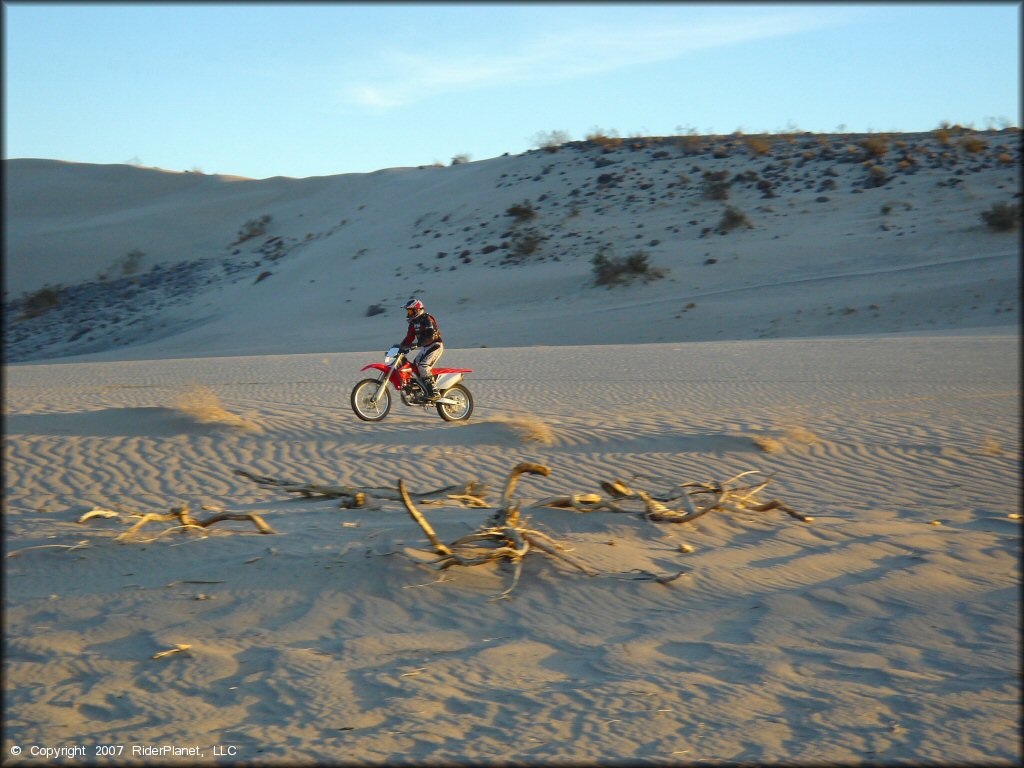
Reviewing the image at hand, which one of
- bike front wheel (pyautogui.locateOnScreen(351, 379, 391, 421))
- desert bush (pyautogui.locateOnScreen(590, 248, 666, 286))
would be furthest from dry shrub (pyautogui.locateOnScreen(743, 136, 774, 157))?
bike front wheel (pyautogui.locateOnScreen(351, 379, 391, 421))

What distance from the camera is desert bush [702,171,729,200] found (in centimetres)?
4506

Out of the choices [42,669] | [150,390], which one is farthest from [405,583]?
[150,390]

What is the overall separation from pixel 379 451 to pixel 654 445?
350cm

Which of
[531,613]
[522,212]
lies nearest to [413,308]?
[531,613]

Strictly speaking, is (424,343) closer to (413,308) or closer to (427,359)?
(427,359)

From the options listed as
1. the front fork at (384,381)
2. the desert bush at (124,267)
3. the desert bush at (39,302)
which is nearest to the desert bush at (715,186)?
the desert bush at (124,267)

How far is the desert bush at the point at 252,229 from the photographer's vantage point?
5722cm

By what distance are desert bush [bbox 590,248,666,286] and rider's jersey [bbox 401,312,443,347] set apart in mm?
25129

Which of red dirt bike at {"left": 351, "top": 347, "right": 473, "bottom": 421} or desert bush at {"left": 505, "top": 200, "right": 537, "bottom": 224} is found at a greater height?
desert bush at {"left": 505, "top": 200, "right": 537, "bottom": 224}

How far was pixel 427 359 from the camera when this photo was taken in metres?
13.3

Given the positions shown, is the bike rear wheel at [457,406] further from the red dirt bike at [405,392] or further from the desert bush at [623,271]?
the desert bush at [623,271]

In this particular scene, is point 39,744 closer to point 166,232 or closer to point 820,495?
point 820,495

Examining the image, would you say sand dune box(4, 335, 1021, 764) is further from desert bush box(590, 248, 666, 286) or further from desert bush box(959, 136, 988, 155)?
desert bush box(959, 136, 988, 155)

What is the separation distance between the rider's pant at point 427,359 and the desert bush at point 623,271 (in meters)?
25.0
